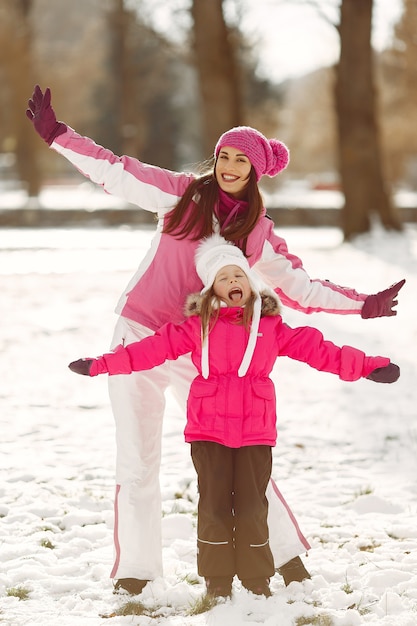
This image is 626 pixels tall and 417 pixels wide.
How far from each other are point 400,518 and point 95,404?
275 cm

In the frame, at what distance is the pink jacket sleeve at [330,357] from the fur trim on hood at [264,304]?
5.0 inches

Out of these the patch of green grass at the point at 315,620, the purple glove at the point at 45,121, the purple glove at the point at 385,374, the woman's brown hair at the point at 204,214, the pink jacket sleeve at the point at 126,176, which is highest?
the purple glove at the point at 45,121

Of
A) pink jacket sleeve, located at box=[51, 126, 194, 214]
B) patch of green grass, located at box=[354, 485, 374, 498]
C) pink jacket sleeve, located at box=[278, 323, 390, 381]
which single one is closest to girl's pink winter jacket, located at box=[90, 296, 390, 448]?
pink jacket sleeve, located at box=[278, 323, 390, 381]

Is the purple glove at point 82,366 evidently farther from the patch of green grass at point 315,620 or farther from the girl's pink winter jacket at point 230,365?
the patch of green grass at point 315,620

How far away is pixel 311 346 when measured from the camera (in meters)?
3.56

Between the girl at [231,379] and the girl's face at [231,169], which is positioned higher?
the girl's face at [231,169]

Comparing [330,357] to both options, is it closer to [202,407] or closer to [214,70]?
[202,407]

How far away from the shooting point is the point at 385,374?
3.57m

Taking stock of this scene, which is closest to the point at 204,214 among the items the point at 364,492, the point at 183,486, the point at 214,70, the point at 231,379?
the point at 231,379

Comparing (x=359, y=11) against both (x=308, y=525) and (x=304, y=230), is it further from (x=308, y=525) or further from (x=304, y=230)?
(x=308, y=525)

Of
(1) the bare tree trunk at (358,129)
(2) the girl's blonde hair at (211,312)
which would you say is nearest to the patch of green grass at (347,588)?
(2) the girl's blonde hair at (211,312)

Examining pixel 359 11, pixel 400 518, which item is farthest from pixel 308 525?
pixel 359 11

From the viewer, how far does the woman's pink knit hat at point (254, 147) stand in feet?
11.8

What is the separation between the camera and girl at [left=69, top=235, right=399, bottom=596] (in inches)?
137
